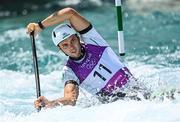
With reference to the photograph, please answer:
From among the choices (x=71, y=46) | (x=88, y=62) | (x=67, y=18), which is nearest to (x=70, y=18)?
(x=67, y=18)

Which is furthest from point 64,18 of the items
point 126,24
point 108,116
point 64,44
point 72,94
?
point 126,24

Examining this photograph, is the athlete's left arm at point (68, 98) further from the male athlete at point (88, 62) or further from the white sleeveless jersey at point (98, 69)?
the white sleeveless jersey at point (98, 69)

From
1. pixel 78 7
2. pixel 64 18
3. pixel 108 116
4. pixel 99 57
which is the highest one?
pixel 78 7

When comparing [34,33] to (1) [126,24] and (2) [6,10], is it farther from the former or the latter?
(2) [6,10]

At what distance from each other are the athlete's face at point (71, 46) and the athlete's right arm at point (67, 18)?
0.15m

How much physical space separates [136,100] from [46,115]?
0.83m

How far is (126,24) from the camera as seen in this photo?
12648 millimetres

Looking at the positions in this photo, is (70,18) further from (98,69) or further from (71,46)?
(98,69)

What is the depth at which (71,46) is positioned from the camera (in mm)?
5465

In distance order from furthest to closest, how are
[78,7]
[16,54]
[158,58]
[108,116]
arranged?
[78,7] < [16,54] < [158,58] < [108,116]

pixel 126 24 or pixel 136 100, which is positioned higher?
pixel 126 24

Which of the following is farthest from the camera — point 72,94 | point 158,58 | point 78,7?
point 78,7

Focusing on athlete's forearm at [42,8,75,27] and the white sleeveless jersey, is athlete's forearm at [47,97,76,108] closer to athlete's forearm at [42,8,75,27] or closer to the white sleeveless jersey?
the white sleeveless jersey

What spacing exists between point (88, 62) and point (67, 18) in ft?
1.56
